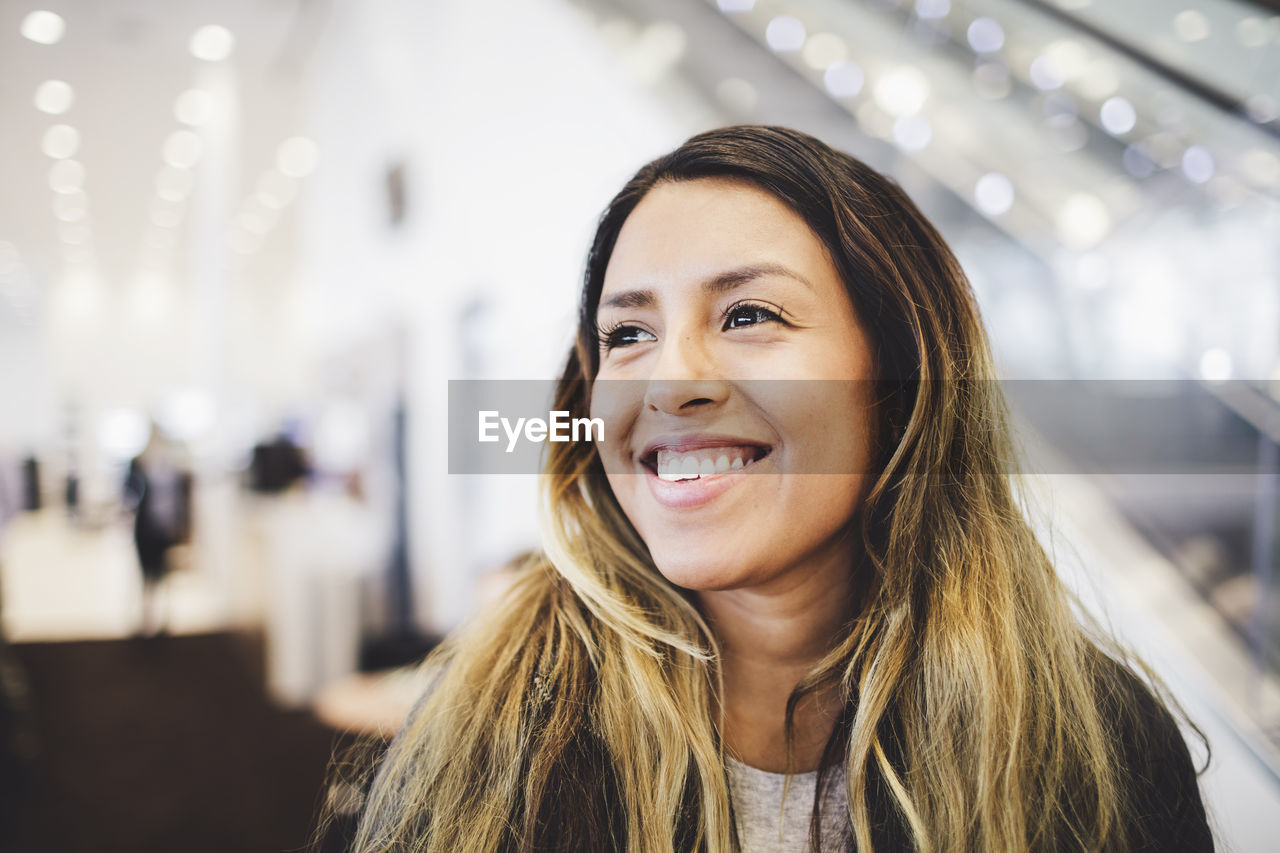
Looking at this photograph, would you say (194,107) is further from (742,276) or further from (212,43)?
(742,276)

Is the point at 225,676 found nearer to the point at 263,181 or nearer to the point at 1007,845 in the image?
the point at 263,181

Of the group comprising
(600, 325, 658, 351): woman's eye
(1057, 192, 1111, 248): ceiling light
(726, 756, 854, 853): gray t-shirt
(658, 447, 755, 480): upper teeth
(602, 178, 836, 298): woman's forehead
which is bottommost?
(726, 756, 854, 853): gray t-shirt

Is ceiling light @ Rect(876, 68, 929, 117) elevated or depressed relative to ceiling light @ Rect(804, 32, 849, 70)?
depressed

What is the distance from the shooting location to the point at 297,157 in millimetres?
2953

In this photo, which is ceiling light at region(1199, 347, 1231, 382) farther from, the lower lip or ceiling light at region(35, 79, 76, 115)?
ceiling light at region(35, 79, 76, 115)

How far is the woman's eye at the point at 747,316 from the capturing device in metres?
0.80

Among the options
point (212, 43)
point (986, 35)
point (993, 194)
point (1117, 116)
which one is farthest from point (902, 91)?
point (212, 43)

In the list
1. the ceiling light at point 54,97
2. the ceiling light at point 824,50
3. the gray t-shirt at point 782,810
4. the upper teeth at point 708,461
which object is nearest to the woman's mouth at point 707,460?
the upper teeth at point 708,461

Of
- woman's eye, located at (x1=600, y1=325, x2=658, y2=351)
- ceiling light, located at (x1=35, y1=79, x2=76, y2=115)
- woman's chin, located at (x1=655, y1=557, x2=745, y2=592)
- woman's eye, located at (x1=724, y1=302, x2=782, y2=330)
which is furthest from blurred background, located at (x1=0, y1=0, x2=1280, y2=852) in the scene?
woman's chin, located at (x1=655, y1=557, x2=745, y2=592)

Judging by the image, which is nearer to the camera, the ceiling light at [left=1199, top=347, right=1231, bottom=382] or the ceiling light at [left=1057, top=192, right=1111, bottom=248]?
the ceiling light at [left=1199, top=347, right=1231, bottom=382]

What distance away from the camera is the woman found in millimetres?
788

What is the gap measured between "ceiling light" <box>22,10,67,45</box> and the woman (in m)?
2.31

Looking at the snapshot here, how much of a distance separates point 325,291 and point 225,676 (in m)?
1.69

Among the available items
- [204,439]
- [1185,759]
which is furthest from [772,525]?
[204,439]
